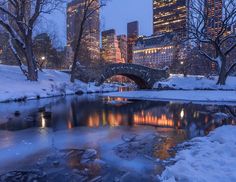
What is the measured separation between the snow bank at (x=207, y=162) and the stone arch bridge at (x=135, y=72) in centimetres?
3629

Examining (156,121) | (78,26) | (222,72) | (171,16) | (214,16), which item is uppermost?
(171,16)

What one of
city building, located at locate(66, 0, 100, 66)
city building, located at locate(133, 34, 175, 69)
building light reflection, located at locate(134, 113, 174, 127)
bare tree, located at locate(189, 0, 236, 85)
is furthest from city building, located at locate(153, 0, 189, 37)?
city building, located at locate(133, 34, 175, 69)

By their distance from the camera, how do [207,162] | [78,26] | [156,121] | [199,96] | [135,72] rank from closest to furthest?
[207,162]
[156,121]
[199,96]
[135,72]
[78,26]

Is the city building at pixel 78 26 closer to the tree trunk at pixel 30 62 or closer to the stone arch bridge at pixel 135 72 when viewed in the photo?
the stone arch bridge at pixel 135 72

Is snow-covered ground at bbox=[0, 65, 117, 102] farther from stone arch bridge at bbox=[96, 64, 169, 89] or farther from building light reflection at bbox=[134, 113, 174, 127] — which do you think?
building light reflection at bbox=[134, 113, 174, 127]

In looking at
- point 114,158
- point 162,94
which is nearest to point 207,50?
point 162,94

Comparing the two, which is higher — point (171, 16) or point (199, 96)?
point (171, 16)

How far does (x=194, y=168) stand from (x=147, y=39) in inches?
4756

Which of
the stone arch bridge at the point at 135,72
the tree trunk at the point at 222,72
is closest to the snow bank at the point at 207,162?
the tree trunk at the point at 222,72

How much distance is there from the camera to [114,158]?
7574 millimetres

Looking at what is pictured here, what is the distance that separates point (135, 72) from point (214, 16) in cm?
1487

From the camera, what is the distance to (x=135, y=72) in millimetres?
46125

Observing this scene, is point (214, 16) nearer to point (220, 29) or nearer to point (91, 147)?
point (220, 29)

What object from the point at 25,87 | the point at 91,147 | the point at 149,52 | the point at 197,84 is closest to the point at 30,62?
the point at 25,87
